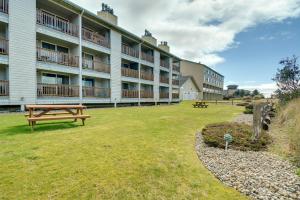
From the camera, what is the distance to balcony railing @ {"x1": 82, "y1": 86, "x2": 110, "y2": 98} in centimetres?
1850

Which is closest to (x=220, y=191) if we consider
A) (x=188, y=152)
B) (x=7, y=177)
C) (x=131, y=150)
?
(x=188, y=152)

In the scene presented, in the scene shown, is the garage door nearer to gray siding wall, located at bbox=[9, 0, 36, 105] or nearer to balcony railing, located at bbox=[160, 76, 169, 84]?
balcony railing, located at bbox=[160, 76, 169, 84]

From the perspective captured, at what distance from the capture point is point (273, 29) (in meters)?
21.5

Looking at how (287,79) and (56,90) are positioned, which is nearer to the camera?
(56,90)

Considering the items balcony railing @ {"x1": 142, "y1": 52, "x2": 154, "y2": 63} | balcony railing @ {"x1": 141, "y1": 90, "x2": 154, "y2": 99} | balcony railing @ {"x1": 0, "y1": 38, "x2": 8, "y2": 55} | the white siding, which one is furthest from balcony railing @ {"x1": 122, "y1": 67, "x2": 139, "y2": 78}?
balcony railing @ {"x1": 0, "y1": 38, "x2": 8, "y2": 55}

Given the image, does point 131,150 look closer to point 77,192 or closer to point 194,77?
point 77,192

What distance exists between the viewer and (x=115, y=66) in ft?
73.5

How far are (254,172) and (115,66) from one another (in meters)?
19.8

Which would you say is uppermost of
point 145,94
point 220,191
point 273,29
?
point 273,29

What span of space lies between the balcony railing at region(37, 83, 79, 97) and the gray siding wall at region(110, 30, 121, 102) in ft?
17.3

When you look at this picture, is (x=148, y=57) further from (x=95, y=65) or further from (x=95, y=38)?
(x=95, y=65)

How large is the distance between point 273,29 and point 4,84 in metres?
24.3

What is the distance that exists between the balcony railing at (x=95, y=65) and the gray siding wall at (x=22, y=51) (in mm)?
5059

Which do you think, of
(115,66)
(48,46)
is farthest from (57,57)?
(115,66)
